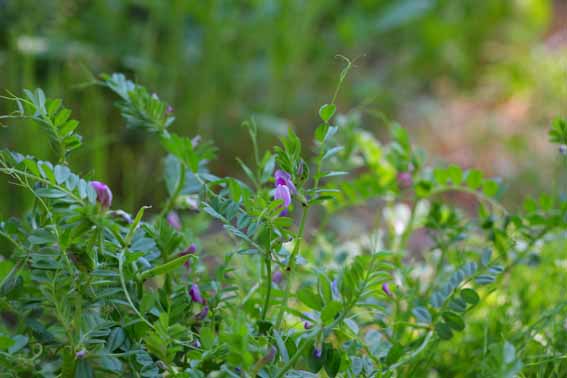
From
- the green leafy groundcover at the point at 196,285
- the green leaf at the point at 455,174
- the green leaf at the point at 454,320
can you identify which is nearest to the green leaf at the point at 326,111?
the green leafy groundcover at the point at 196,285

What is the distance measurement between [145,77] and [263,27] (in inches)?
18.8

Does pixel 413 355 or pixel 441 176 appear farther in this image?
pixel 441 176

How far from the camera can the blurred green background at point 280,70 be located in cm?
179

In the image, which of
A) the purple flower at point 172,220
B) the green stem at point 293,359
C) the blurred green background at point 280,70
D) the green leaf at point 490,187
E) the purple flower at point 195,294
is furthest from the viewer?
the blurred green background at point 280,70

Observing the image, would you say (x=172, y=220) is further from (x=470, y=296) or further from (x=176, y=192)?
(x=470, y=296)

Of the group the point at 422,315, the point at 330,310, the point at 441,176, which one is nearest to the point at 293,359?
the point at 330,310

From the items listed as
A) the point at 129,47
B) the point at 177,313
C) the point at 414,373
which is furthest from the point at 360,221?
the point at 177,313

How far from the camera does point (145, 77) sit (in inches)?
76.1

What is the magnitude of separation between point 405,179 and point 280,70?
4.19 ft

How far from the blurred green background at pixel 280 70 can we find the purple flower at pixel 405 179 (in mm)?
682

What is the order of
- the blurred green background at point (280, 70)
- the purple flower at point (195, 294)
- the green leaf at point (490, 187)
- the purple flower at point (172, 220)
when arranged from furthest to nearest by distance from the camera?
1. the blurred green background at point (280, 70)
2. the green leaf at point (490, 187)
3. the purple flower at point (172, 220)
4. the purple flower at point (195, 294)

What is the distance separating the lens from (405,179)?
3.15 ft

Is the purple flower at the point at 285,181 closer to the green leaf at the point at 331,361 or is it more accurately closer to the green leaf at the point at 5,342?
the green leaf at the point at 331,361

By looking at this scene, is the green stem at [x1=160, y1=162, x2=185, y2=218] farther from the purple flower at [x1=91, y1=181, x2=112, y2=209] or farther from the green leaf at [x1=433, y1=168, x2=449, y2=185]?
the green leaf at [x1=433, y1=168, x2=449, y2=185]
